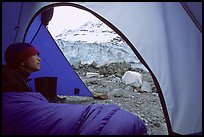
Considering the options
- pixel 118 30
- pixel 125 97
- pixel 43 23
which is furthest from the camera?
pixel 125 97

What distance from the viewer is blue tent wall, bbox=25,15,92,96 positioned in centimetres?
253

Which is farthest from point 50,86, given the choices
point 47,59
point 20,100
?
point 20,100

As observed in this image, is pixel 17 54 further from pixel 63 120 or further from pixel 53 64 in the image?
pixel 53 64

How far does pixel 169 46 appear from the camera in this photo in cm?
172

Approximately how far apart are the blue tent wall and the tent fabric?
1.99 ft

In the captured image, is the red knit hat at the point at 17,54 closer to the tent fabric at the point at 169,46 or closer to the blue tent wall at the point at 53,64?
the tent fabric at the point at 169,46

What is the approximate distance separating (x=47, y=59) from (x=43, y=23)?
414 millimetres

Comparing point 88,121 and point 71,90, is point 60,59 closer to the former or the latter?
point 71,90

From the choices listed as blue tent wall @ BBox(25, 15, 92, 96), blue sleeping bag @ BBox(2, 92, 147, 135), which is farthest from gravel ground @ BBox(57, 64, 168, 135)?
blue sleeping bag @ BBox(2, 92, 147, 135)

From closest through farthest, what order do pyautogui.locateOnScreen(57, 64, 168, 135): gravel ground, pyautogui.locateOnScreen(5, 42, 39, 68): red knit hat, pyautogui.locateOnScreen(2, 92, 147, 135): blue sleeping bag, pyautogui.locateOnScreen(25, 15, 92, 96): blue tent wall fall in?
pyautogui.locateOnScreen(2, 92, 147, 135): blue sleeping bag, pyautogui.locateOnScreen(5, 42, 39, 68): red knit hat, pyautogui.locateOnScreen(57, 64, 168, 135): gravel ground, pyautogui.locateOnScreen(25, 15, 92, 96): blue tent wall

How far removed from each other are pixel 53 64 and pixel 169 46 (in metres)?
1.41

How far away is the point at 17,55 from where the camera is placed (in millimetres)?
1555

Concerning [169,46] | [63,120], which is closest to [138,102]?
[169,46]

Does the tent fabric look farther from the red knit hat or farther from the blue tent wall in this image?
the blue tent wall
